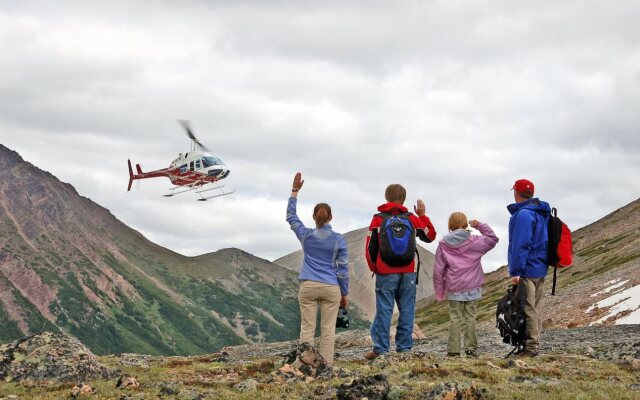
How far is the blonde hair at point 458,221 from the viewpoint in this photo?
1521 centimetres

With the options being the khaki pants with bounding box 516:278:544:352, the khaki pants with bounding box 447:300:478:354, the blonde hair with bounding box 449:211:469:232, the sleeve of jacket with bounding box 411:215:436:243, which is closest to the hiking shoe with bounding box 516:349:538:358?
the khaki pants with bounding box 516:278:544:352

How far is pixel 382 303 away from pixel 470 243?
2.39m

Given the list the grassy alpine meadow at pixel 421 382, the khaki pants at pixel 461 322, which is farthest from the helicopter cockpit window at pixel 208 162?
the khaki pants at pixel 461 322

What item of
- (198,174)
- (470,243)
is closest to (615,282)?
(198,174)

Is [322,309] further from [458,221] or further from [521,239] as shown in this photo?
[521,239]

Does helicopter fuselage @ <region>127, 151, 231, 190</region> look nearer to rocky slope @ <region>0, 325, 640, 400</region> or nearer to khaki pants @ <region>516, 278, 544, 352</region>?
rocky slope @ <region>0, 325, 640, 400</region>

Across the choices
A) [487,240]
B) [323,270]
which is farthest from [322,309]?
[487,240]

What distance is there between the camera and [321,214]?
45.8ft

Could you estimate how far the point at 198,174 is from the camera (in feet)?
294

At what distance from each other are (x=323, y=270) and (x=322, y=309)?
0.90 meters

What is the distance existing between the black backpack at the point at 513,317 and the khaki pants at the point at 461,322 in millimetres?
605

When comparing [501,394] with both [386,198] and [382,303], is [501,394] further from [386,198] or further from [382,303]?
[386,198]

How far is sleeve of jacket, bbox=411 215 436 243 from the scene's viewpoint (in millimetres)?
14792

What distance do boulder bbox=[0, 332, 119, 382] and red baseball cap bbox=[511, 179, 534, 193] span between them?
10261 millimetres
